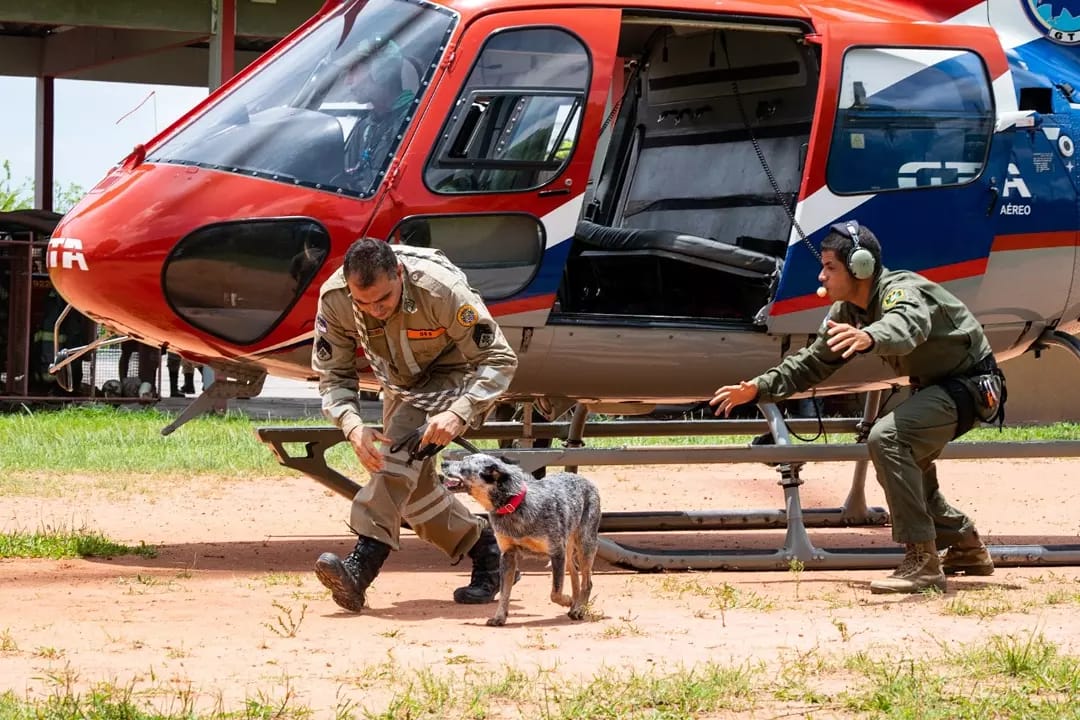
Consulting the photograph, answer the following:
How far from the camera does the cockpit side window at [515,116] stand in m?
7.75

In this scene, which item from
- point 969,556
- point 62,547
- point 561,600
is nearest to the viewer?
point 561,600

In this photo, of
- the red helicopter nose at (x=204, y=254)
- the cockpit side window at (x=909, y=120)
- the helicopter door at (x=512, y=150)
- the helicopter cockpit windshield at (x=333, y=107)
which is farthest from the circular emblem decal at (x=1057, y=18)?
the red helicopter nose at (x=204, y=254)

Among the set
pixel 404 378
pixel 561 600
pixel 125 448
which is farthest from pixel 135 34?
pixel 561 600

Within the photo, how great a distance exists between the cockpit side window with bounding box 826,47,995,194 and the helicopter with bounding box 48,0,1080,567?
0.02 m

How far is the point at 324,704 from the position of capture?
4.88 metres

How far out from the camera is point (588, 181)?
27.6 ft

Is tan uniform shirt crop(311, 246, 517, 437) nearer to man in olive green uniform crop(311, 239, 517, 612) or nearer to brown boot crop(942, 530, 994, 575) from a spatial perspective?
man in olive green uniform crop(311, 239, 517, 612)

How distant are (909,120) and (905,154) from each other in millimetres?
179

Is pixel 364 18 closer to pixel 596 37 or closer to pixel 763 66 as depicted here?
pixel 596 37

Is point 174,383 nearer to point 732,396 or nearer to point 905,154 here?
point 905,154

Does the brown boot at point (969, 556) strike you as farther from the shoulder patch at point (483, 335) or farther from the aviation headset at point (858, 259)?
the shoulder patch at point (483, 335)

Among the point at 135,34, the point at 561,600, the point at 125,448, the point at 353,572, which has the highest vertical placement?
the point at 561,600

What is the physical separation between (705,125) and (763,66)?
1.82 feet

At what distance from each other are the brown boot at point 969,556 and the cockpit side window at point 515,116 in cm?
259
